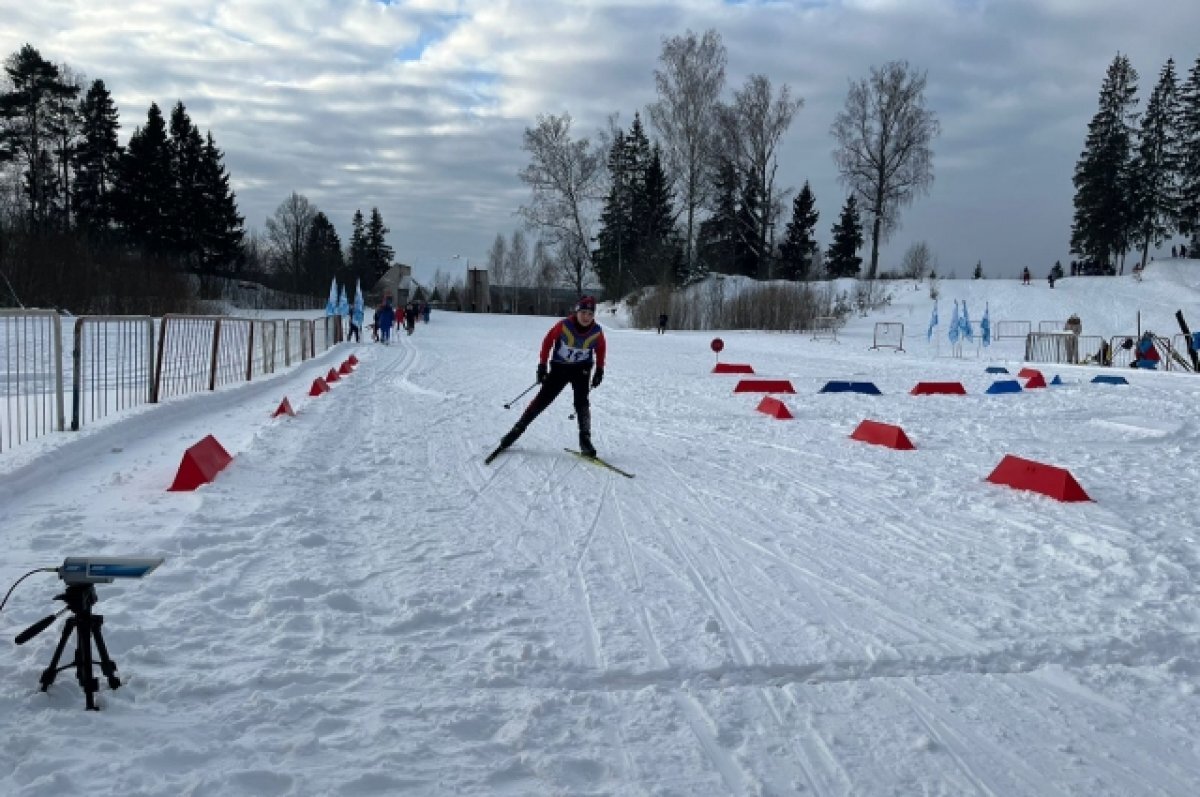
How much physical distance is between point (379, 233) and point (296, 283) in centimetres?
3879

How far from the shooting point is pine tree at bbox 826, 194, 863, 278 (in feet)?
215

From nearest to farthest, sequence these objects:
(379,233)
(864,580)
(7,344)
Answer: (864,580), (7,344), (379,233)

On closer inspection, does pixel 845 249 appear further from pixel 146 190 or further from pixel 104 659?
pixel 104 659

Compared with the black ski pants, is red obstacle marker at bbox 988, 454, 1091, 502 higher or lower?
lower

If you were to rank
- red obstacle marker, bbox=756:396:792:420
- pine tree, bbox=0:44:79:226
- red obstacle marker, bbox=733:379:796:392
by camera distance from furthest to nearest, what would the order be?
pine tree, bbox=0:44:79:226 → red obstacle marker, bbox=733:379:796:392 → red obstacle marker, bbox=756:396:792:420

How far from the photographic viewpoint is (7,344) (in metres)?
10.8

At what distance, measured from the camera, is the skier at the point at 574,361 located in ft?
27.9

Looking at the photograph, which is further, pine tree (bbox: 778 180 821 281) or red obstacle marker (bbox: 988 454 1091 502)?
pine tree (bbox: 778 180 821 281)

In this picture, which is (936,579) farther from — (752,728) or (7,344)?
(7,344)

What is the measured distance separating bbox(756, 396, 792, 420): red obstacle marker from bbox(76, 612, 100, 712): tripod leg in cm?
994

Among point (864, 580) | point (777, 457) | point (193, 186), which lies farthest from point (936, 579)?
point (193, 186)

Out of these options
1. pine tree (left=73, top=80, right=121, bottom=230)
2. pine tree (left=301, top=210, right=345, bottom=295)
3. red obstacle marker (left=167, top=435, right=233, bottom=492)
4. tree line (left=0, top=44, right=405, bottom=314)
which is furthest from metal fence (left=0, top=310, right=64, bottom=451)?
pine tree (left=301, top=210, right=345, bottom=295)

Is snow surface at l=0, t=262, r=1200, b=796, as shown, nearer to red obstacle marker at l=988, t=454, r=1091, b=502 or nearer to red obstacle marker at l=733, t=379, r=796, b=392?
red obstacle marker at l=988, t=454, r=1091, b=502

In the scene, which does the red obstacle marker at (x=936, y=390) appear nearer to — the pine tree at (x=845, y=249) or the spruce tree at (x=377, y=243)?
the pine tree at (x=845, y=249)
